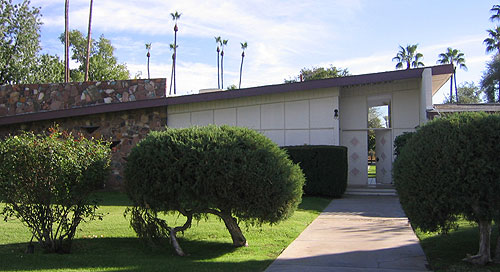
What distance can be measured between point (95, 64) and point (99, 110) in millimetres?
28228

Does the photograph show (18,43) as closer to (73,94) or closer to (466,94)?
(73,94)

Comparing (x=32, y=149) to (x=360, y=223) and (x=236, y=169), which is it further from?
(x=360, y=223)

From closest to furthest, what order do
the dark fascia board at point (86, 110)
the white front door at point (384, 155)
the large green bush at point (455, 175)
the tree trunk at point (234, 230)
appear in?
the large green bush at point (455, 175), the tree trunk at point (234, 230), the dark fascia board at point (86, 110), the white front door at point (384, 155)

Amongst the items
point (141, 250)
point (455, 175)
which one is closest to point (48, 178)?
point (141, 250)

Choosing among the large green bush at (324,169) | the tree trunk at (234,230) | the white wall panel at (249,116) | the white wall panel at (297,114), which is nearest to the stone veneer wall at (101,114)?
the white wall panel at (249,116)

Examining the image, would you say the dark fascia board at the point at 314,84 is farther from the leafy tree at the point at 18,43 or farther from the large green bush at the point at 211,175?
the leafy tree at the point at 18,43

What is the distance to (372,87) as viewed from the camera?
18.3 meters

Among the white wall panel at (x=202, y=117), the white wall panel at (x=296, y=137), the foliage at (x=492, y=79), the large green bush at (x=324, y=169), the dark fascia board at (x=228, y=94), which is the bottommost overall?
the large green bush at (x=324, y=169)

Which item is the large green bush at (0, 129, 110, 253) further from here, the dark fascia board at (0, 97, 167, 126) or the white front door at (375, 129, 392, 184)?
the white front door at (375, 129, 392, 184)

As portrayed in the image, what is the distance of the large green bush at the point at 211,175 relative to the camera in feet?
22.9

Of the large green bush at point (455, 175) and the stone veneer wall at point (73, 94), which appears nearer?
the large green bush at point (455, 175)

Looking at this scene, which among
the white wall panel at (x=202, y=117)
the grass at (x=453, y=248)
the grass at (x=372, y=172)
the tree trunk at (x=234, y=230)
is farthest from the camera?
the grass at (x=372, y=172)

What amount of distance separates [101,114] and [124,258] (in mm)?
12042

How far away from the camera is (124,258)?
22.6 feet
